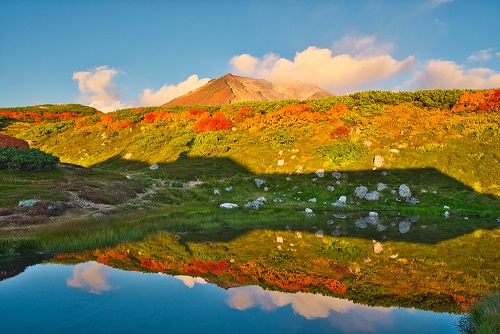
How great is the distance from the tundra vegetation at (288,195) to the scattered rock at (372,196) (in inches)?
17.0

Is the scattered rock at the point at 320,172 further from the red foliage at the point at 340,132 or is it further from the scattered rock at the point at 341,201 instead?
the red foliage at the point at 340,132

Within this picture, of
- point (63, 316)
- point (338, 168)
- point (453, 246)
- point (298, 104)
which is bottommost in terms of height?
point (63, 316)

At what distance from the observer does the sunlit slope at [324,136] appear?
5334 centimetres

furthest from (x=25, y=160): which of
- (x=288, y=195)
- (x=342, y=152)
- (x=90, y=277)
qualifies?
(x=342, y=152)

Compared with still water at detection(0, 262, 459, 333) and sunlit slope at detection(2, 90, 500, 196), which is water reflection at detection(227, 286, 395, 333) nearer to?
still water at detection(0, 262, 459, 333)

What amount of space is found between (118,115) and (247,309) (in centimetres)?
9874

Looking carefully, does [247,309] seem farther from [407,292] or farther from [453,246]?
[453,246]

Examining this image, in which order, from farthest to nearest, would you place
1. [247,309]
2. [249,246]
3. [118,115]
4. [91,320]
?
1. [118,115]
2. [249,246]
3. [247,309]
4. [91,320]

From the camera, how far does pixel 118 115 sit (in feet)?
330

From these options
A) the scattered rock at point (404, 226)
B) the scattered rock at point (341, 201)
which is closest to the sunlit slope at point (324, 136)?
the scattered rock at point (341, 201)

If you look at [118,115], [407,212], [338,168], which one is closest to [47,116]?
[118,115]

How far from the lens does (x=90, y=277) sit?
15.5 metres

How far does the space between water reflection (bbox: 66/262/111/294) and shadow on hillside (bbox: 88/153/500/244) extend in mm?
8428

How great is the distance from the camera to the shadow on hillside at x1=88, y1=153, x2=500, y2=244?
1154 inches
